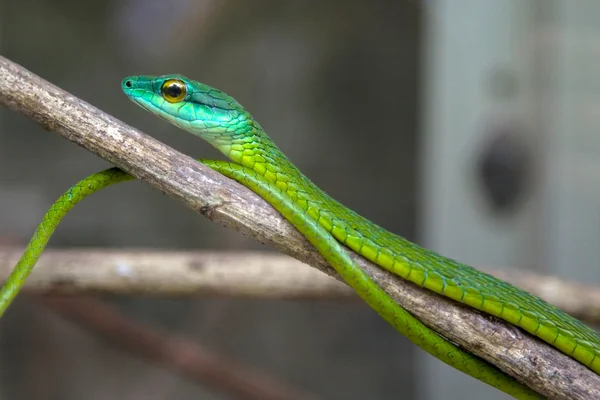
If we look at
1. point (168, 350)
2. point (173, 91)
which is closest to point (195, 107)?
point (173, 91)

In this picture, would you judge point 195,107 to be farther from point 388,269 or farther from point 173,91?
point 388,269

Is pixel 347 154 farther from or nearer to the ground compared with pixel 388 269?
farther from the ground

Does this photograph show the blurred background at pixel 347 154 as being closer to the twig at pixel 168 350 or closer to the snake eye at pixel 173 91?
the twig at pixel 168 350

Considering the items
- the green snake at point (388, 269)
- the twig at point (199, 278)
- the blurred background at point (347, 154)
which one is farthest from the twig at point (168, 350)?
the green snake at point (388, 269)

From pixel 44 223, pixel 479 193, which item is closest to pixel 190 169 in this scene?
pixel 44 223

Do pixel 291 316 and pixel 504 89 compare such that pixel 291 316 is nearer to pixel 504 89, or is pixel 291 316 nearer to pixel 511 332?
pixel 504 89

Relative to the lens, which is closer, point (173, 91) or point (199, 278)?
point (173, 91)
